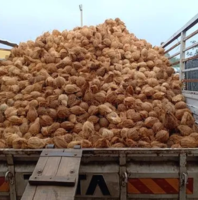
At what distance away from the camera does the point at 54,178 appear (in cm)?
191

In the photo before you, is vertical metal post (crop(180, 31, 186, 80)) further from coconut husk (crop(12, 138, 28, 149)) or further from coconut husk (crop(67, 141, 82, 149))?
coconut husk (crop(12, 138, 28, 149))

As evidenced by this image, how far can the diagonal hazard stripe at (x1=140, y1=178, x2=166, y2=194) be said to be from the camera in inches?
79.5

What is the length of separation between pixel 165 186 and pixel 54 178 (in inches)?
32.6

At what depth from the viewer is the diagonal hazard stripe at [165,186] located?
201cm

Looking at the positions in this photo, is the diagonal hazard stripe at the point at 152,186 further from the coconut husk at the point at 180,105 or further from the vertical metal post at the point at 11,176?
the coconut husk at the point at 180,105

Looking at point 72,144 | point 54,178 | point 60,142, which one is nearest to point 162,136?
point 72,144

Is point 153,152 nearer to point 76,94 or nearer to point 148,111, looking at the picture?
point 148,111

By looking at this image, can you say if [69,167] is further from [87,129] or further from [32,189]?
[87,129]

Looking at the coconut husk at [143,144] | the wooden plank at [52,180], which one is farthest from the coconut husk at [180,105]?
the wooden plank at [52,180]

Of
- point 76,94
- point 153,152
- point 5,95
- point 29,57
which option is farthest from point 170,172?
point 29,57

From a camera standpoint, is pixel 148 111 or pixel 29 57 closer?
pixel 148 111

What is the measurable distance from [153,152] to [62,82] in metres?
1.62

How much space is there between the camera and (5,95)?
3346mm

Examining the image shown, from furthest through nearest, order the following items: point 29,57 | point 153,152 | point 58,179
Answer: point 29,57 → point 153,152 → point 58,179
